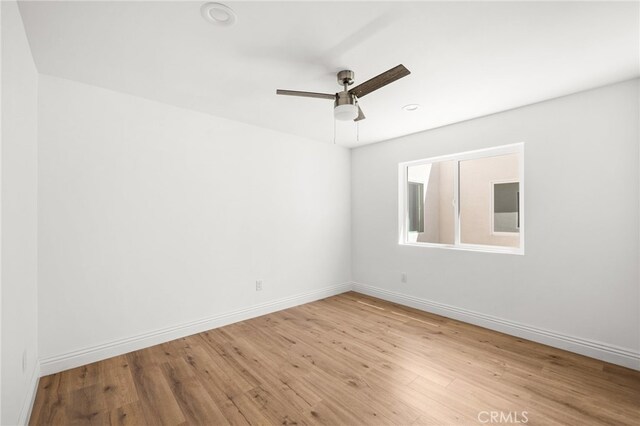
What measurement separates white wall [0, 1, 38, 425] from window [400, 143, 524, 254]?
3.92 m

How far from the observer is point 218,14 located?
1.65 meters

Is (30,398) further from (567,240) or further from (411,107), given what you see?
(567,240)

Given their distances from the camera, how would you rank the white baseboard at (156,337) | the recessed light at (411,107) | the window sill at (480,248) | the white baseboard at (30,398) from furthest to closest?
the window sill at (480,248) < the recessed light at (411,107) < the white baseboard at (156,337) < the white baseboard at (30,398)

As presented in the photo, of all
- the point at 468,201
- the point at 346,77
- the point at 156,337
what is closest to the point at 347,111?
the point at 346,77

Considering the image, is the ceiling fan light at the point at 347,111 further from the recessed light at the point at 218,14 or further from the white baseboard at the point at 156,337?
the white baseboard at the point at 156,337

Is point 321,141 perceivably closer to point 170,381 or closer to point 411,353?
point 411,353

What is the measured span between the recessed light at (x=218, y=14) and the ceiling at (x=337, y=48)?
0.04m

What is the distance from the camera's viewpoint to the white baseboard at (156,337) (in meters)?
2.37

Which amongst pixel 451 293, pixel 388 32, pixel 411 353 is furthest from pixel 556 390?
pixel 388 32

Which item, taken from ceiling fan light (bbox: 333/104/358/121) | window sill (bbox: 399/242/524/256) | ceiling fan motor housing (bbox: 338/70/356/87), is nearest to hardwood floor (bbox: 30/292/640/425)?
window sill (bbox: 399/242/524/256)

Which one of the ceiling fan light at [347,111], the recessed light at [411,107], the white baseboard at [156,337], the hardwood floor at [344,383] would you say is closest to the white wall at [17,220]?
the white baseboard at [156,337]

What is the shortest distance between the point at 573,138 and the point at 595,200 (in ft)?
2.00

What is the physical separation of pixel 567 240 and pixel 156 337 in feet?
13.6

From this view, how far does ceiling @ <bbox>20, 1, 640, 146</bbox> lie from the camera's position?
1.64m
